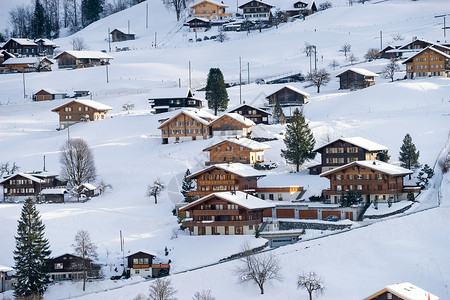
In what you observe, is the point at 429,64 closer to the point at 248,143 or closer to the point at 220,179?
the point at 248,143

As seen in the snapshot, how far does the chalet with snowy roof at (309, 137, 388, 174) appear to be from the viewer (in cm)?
7231

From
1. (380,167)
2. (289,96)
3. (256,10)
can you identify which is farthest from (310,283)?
(256,10)

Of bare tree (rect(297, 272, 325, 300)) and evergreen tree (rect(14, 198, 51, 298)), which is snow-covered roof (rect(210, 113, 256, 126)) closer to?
evergreen tree (rect(14, 198, 51, 298))

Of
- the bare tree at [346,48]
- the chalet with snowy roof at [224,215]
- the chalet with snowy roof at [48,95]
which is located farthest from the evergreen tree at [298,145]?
the bare tree at [346,48]

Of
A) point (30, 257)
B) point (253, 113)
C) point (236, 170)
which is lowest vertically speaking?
point (30, 257)

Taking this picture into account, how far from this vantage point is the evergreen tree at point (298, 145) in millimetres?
74250

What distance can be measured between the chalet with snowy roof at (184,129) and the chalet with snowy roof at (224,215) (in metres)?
20.1

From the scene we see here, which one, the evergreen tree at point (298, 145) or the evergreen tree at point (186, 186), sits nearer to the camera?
the evergreen tree at point (186, 186)

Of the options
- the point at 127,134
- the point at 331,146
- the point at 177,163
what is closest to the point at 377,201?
the point at 331,146

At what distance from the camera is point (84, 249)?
60.0 metres

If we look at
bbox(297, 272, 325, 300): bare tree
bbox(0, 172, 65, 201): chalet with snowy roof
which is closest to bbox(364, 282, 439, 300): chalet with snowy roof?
bbox(297, 272, 325, 300): bare tree

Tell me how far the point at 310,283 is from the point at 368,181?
17.5 meters

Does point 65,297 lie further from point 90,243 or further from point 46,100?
point 46,100

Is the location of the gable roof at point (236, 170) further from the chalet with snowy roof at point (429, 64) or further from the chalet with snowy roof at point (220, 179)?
the chalet with snowy roof at point (429, 64)
